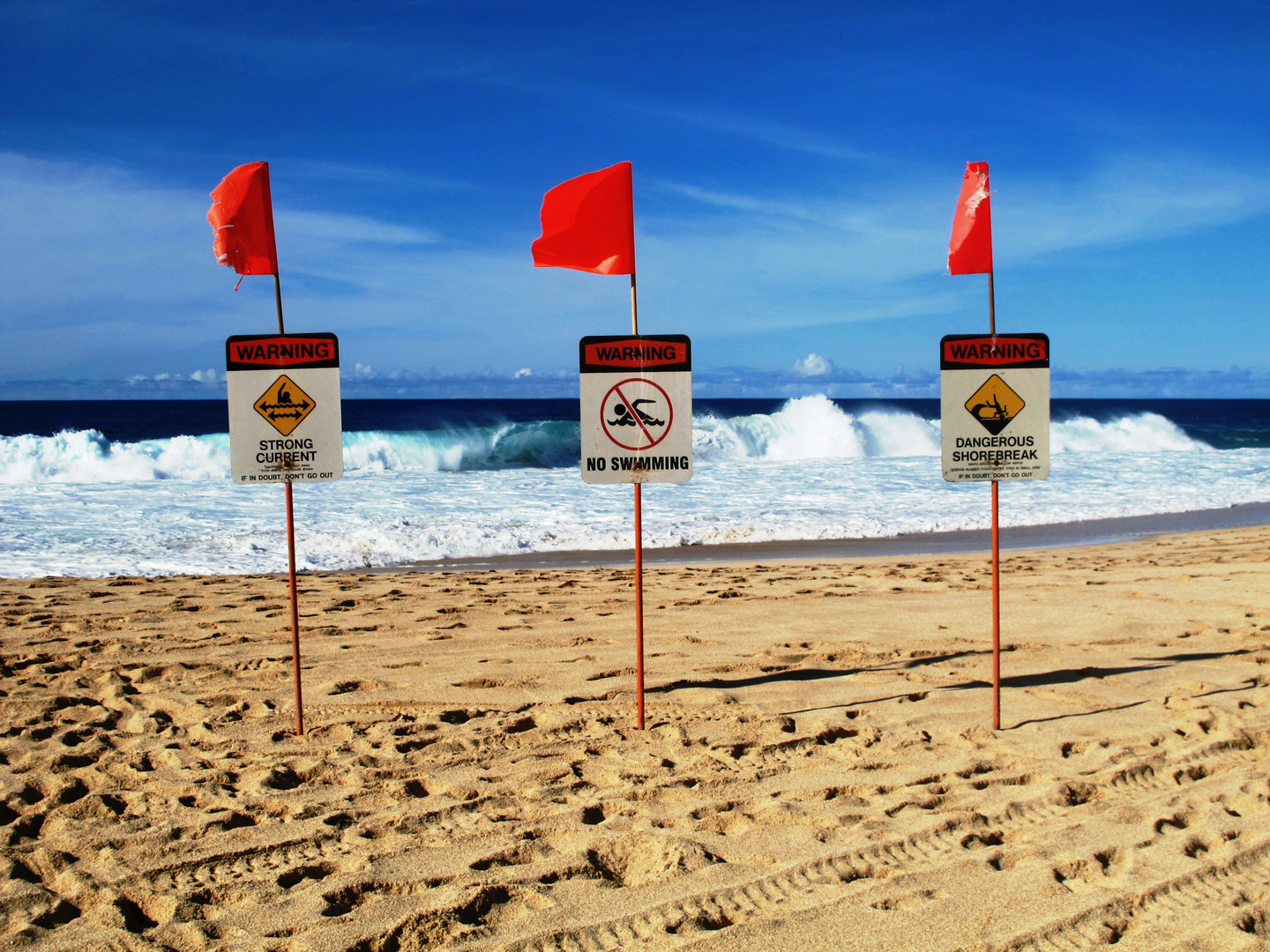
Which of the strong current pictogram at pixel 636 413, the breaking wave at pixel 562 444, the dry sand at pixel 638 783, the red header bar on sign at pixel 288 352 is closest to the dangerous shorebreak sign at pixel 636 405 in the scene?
the strong current pictogram at pixel 636 413

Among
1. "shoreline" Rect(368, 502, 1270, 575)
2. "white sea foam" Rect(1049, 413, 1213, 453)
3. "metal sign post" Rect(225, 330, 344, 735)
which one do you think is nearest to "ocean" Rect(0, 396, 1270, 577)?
"shoreline" Rect(368, 502, 1270, 575)

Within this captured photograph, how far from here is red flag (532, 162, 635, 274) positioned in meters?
4.70

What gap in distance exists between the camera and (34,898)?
3.06 m

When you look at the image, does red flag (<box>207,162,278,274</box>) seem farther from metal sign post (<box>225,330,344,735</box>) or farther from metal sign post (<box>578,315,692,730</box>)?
metal sign post (<box>578,315,692,730</box>)

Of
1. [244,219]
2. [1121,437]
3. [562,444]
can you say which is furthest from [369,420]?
[244,219]

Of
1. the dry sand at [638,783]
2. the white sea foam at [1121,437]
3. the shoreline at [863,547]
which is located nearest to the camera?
the dry sand at [638,783]

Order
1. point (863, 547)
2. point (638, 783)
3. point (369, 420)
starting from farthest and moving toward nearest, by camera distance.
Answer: point (369, 420) → point (863, 547) → point (638, 783)

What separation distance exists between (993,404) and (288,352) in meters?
3.65

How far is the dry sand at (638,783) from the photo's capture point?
9.73ft

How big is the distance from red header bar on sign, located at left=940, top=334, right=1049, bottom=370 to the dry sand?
1928 mm

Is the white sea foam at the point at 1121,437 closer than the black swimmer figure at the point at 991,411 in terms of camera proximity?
No

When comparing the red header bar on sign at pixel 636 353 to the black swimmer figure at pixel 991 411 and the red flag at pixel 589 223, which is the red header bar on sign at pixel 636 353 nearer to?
the red flag at pixel 589 223

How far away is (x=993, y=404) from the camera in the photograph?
15.1 feet

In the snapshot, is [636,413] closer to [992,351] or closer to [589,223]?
[589,223]
